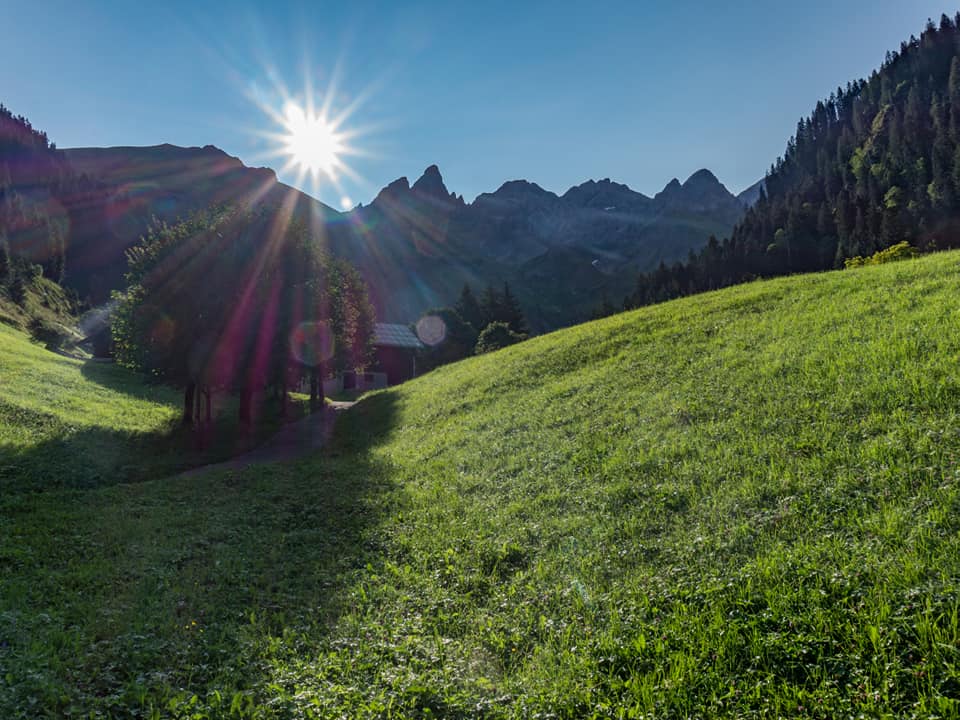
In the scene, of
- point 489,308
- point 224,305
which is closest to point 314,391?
point 224,305

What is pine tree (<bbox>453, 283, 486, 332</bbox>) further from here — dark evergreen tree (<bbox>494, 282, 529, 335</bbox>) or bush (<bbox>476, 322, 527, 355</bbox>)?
bush (<bbox>476, 322, 527, 355</bbox>)

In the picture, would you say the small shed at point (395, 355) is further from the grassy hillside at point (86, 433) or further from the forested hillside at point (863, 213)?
the forested hillside at point (863, 213)

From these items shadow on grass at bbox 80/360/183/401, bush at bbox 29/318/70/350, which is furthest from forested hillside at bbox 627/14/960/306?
bush at bbox 29/318/70/350

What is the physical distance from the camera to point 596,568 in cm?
778

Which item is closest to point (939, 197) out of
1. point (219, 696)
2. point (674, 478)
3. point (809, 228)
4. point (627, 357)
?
point (809, 228)

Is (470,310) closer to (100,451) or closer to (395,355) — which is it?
(395,355)

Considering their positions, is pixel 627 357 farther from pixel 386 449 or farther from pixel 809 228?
pixel 809 228

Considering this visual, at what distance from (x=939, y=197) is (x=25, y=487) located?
576 ft

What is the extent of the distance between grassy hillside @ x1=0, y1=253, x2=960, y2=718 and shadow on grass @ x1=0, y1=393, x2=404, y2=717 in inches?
1.9

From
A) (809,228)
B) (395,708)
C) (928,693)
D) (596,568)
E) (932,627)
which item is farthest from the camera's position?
(809,228)

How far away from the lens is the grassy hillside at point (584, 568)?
17.7ft

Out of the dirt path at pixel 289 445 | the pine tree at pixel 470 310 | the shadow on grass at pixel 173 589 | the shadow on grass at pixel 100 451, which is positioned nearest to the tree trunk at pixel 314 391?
the dirt path at pixel 289 445

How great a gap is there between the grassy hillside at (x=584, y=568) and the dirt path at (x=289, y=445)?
6424mm

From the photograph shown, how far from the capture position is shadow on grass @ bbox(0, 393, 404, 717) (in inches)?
240
